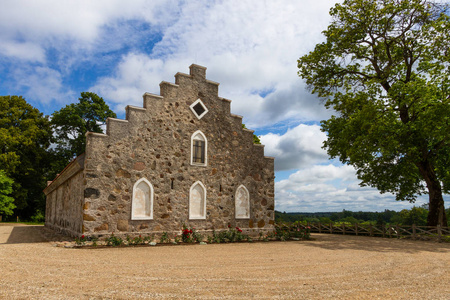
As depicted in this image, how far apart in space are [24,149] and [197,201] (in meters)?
28.8

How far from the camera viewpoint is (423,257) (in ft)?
38.2

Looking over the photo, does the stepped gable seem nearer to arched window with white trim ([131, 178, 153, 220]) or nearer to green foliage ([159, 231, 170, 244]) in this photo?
arched window with white trim ([131, 178, 153, 220])

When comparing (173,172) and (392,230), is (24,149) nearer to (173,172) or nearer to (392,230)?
(173,172)

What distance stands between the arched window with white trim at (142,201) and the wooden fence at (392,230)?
31.6ft

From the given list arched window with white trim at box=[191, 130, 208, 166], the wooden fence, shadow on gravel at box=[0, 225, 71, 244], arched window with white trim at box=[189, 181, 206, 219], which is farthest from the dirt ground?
the wooden fence

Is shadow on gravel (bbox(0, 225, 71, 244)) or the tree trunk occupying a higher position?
the tree trunk

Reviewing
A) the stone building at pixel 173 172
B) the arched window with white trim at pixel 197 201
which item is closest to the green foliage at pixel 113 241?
the stone building at pixel 173 172

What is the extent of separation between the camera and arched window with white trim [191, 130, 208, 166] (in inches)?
628

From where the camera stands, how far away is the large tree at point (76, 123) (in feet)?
115

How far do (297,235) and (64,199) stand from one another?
542 inches

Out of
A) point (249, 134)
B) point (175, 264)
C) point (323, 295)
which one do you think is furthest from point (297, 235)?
point (323, 295)

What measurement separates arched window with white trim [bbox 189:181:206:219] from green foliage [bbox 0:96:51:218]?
25717 millimetres

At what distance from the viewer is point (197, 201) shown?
15.6 m

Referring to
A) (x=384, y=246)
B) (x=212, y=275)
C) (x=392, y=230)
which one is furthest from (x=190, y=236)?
(x=392, y=230)
